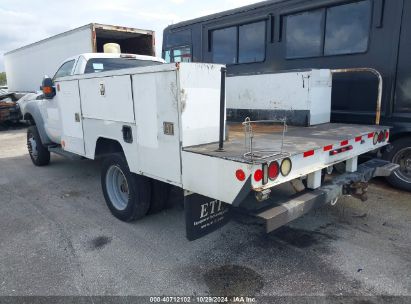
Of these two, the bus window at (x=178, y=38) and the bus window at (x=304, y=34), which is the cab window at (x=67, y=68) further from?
the bus window at (x=304, y=34)

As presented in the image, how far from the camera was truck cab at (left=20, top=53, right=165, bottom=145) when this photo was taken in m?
5.15

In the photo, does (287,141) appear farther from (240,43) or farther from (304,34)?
(240,43)

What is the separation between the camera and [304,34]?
18.7 feet

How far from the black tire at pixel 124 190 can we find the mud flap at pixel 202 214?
102cm

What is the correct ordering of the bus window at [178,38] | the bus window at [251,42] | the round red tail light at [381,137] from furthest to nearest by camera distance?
the bus window at [178,38], the bus window at [251,42], the round red tail light at [381,137]

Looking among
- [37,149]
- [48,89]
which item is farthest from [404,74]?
[37,149]

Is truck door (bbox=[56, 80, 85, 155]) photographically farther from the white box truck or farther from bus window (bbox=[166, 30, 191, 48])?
the white box truck

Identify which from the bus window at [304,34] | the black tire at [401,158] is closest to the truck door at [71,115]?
the bus window at [304,34]

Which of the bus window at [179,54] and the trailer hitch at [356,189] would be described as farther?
the bus window at [179,54]

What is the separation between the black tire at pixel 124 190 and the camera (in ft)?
12.4

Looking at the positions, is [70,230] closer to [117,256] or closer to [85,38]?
[117,256]

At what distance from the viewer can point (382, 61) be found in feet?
16.2

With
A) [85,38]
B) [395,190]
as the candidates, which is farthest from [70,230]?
[85,38]

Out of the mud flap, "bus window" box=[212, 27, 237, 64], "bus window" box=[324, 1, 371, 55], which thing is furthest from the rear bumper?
"bus window" box=[212, 27, 237, 64]
